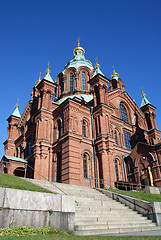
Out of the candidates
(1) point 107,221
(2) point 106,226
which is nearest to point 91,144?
(1) point 107,221

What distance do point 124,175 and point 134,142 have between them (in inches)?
241

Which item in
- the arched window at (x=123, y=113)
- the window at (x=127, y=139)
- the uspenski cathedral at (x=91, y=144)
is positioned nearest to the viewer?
the uspenski cathedral at (x=91, y=144)

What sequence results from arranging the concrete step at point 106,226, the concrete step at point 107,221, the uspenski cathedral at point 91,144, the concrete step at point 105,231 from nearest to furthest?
1. the concrete step at point 105,231
2. the concrete step at point 106,226
3. the concrete step at point 107,221
4. the uspenski cathedral at point 91,144

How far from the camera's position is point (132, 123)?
29.6 metres

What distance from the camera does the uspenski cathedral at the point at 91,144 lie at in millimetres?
20797

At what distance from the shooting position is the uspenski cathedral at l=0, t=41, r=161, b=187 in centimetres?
2080

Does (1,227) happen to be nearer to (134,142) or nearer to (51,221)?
(51,221)

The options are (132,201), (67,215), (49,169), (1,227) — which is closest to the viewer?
(1,227)

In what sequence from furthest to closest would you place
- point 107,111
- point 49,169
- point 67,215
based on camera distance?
point 107,111 < point 49,169 < point 67,215

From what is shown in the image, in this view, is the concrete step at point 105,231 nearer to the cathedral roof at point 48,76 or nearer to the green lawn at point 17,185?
the green lawn at point 17,185

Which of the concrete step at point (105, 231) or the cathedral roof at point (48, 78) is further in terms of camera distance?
the cathedral roof at point (48, 78)

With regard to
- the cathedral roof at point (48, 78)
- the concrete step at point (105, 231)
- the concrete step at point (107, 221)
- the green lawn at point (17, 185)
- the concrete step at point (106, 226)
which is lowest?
the concrete step at point (105, 231)

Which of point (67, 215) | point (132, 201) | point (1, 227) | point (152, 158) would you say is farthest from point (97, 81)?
point (1, 227)

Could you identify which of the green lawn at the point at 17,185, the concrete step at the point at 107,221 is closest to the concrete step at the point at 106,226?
the concrete step at the point at 107,221
